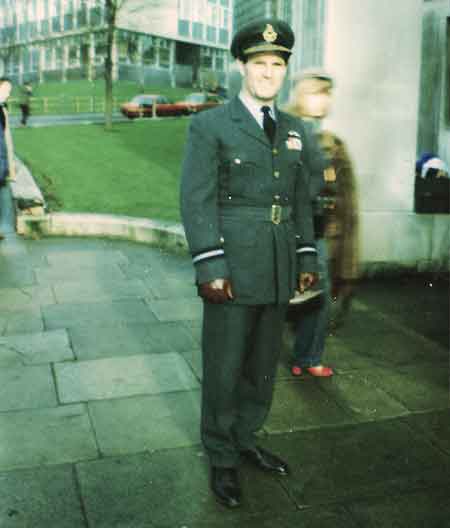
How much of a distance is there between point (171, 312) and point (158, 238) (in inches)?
114

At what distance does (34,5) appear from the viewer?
6681 cm

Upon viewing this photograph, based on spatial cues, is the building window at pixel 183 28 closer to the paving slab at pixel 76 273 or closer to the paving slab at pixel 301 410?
the paving slab at pixel 76 273

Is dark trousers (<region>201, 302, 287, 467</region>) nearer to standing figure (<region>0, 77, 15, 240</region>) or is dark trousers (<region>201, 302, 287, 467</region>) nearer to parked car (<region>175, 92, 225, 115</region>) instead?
standing figure (<region>0, 77, 15, 240</region>)

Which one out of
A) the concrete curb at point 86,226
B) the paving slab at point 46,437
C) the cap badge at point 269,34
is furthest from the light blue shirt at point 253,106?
the concrete curb at point 86,226

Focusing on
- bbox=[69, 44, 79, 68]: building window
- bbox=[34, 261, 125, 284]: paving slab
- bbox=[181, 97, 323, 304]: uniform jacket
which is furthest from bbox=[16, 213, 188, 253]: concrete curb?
bbox=[69, 44, 79, 68]: building window

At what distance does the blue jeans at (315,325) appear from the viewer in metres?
4.48

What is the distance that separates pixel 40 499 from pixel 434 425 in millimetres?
2129

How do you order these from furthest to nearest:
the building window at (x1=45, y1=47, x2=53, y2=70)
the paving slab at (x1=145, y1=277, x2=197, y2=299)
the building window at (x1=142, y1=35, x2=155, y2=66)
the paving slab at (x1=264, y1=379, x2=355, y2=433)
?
1. the building window at (x1=45, y1=47, x2=53, y2=70)
2. the building window at (x1=142, y1=35, x2=155, y2=66)
3. the paving slab at (x1=145, y1=277, x2=197, y2=299)
4. the paving slab at (x1=264, y1=379, x2=355, y2=433)

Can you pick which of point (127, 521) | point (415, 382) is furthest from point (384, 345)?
point (127, 521)

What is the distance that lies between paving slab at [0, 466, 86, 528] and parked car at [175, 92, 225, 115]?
36417 millimetres

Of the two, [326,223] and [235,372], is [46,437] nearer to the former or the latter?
[235,372]

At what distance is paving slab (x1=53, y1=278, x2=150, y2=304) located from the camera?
260 inches

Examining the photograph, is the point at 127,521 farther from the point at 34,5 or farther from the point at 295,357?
the point at 34,5

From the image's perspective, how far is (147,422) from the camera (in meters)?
4.02
